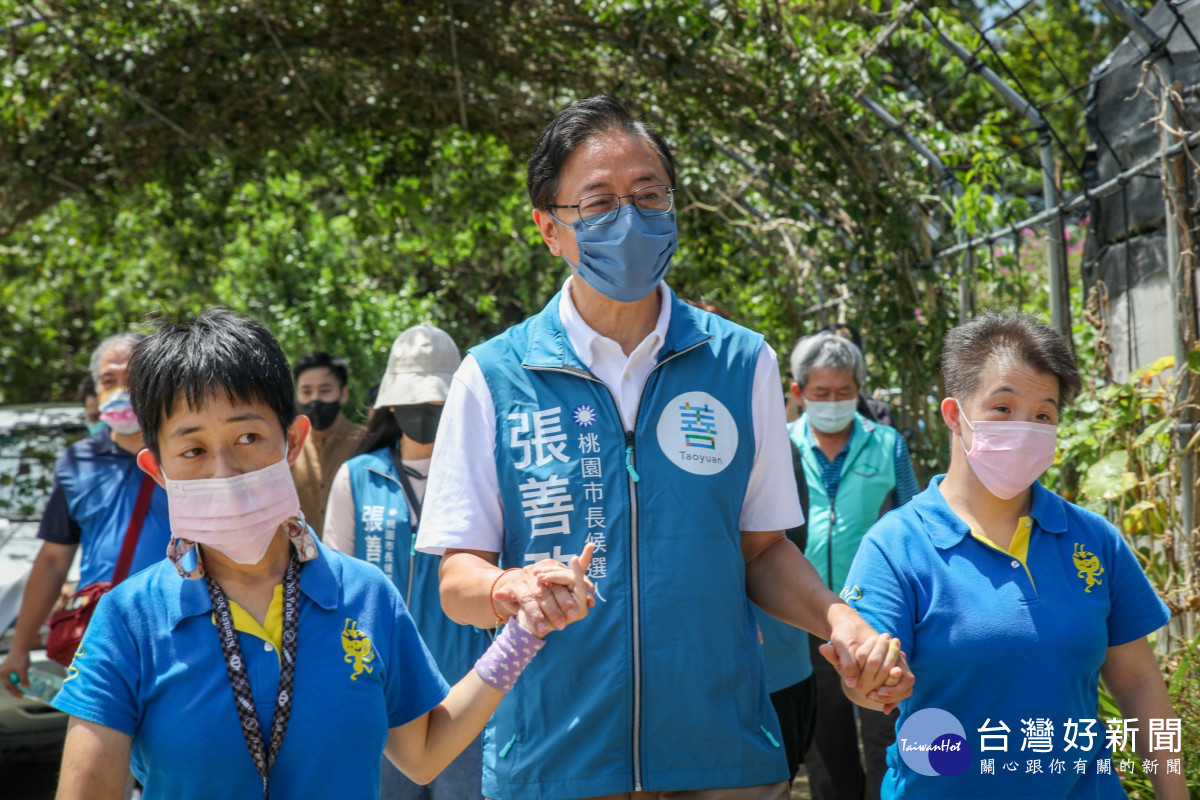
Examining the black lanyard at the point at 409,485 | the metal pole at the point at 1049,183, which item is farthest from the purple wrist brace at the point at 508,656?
the metal pole at the point at 1049,183

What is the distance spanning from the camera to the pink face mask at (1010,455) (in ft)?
8.40

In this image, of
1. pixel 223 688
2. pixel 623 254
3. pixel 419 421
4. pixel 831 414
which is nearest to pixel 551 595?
pixel 223 688

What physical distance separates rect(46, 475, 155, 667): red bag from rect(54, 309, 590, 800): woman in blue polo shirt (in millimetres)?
2402

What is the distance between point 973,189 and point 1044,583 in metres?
3.16

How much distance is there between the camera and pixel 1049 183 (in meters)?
5.05

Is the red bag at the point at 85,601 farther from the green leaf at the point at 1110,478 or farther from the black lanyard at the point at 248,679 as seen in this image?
the green leaf at the point at 1110,478

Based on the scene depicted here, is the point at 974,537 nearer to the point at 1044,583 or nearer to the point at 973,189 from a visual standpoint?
the point at 1044,583

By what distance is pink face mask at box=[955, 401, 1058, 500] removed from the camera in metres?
2.56

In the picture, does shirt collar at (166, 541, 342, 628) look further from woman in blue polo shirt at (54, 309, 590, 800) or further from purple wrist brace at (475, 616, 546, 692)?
purple wrist brace at (475, 616, 546, 692)

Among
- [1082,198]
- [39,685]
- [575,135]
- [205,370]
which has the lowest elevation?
[39,685]

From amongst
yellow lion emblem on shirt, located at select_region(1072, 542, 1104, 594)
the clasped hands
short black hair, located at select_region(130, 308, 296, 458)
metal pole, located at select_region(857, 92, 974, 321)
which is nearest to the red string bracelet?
short black hair, located at select_region(130, 308, 296, 458)

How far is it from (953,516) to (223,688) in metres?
1.58

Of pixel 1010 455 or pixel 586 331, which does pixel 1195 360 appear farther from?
pixel 586 331

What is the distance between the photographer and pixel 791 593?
2.26m
